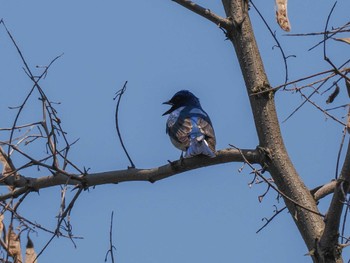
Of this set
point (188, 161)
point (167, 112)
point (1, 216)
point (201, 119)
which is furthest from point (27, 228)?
point (167, 112)

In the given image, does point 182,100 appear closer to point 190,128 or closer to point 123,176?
point 190,128

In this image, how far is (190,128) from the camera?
26.7ft

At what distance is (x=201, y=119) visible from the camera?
→ 8.45 metres

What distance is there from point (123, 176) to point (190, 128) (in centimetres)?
286

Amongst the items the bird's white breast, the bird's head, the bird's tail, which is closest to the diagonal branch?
the bird's tail

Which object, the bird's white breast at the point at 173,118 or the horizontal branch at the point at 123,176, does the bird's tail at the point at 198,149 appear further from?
the bird's white breast at the point at 173,118

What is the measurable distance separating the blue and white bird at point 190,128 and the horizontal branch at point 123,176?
940 millimetres

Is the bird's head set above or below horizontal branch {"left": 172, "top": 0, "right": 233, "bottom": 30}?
above

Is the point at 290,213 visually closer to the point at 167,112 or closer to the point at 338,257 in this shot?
the point at 338,257

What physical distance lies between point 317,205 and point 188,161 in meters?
0.97

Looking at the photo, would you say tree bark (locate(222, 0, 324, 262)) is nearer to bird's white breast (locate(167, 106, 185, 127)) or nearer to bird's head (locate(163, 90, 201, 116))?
bird's white breast (locate(167, 106, 185, 127))

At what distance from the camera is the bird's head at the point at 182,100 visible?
991 cm

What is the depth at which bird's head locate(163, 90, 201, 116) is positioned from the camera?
991cm

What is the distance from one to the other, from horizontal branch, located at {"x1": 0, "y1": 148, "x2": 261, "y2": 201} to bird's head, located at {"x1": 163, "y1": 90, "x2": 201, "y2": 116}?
4.39 meters
